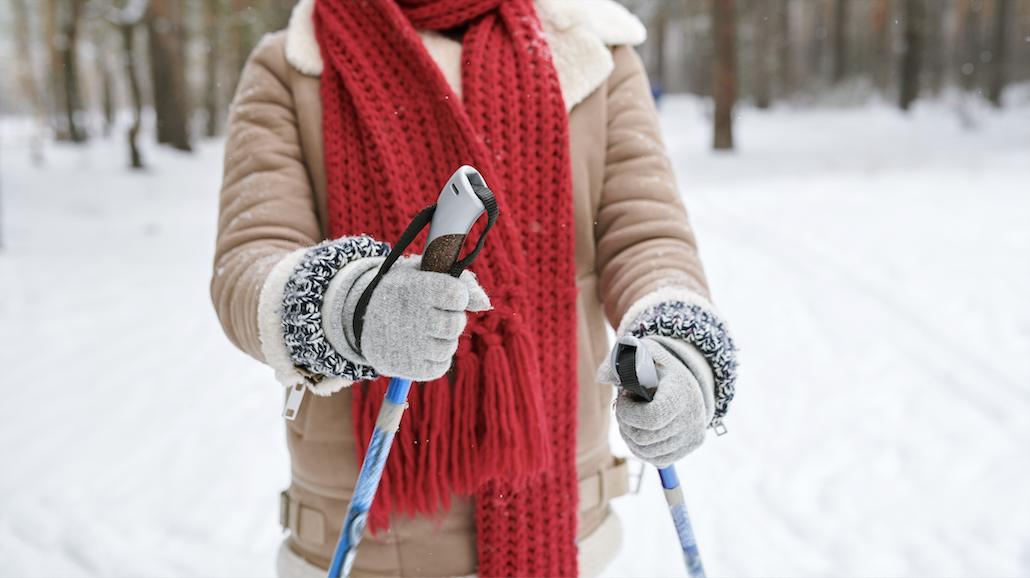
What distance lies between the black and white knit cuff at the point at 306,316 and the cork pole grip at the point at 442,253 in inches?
5.0

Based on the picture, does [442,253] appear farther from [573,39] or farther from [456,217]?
[573,39]

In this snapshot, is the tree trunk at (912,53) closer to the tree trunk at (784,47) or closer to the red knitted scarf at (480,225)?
the tree trunk at (784,47)

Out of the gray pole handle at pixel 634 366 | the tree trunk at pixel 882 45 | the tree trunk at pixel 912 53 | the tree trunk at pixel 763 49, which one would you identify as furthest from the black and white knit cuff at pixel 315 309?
the tree trunk at pixel 882 45

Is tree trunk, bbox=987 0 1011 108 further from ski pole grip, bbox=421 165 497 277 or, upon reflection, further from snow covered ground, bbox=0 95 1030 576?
ski pole grip, bbox=421 165 497 277

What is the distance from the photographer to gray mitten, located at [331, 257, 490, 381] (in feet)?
2.39

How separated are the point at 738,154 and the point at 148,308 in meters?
7.94

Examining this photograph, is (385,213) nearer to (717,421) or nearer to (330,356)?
(330,356)

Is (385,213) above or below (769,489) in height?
above

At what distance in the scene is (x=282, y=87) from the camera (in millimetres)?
1064

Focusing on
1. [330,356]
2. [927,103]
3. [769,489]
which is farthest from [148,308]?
[927,103]

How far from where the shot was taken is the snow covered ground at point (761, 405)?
2.06 m

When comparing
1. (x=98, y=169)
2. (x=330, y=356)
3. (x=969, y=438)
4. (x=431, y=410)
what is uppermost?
(x=330, y=356)

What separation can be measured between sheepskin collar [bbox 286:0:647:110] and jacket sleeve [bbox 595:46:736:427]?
5 centimetres

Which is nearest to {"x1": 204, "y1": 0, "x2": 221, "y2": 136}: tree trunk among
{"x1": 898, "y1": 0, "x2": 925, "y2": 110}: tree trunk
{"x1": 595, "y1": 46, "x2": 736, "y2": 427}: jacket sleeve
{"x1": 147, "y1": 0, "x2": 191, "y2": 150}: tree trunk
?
{"x1": 147, "y1": 0, "x2": 191, "y2": 150}: tree trunk
